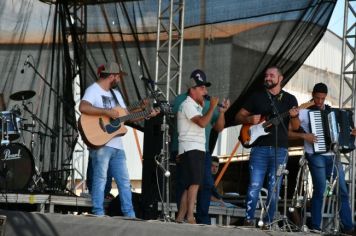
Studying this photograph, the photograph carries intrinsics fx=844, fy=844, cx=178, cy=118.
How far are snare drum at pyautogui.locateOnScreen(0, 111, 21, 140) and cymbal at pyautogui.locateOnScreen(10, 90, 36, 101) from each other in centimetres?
73

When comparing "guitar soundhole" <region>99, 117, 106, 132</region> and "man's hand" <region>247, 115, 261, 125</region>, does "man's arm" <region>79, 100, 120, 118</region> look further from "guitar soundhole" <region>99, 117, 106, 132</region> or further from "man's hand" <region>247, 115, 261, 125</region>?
"man's hand" <region>247, 115, 261, 125</region>

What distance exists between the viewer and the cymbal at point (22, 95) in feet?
36.1

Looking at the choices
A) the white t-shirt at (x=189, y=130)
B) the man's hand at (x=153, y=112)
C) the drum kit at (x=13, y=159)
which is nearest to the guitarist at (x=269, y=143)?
the white t-shirt at (x=189, y=130)

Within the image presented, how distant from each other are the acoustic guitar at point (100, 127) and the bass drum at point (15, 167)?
87.4 inches

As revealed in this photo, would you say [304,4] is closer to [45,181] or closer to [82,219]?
[45,181]

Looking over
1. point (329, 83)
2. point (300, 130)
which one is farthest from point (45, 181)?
point (329, 83)

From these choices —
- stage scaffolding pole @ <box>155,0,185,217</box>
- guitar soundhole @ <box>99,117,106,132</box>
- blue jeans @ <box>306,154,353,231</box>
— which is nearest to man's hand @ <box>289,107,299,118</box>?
blue jeans @ <box>306,154,353,231</box>

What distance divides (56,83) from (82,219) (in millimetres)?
5492

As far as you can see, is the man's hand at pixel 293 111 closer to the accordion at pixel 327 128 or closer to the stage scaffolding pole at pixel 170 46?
the accordion at pixel 327 128

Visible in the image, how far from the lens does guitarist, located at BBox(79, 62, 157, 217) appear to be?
798cm

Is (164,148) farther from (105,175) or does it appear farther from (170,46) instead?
(170,46)

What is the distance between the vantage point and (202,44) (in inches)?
422

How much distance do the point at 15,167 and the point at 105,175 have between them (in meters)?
2.51

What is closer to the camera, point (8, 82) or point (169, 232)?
point (169, 232)
